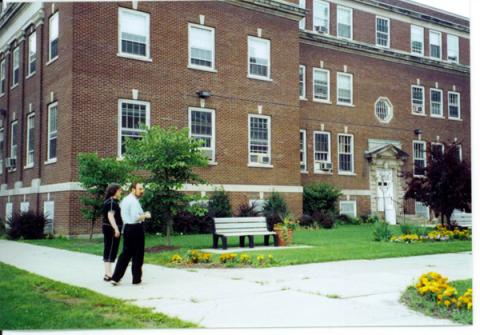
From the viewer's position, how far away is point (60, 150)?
21.5 meters

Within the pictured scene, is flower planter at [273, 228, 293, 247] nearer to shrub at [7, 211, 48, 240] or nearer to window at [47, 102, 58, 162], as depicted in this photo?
shrub at [7, 211, 48, 240]

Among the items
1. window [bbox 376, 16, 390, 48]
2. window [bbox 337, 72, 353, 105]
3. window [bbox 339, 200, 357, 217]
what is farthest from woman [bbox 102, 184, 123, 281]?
window [bbox 376, 16, 390, 48]

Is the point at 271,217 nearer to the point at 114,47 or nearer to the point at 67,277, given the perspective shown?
the point at 114,47

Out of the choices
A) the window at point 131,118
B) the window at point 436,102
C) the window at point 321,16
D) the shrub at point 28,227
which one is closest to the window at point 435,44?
the window at point 436,102

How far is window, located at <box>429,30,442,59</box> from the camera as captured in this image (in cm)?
3556

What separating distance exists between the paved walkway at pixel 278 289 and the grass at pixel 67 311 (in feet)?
1.11

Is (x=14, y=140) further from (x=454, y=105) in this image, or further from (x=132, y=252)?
(x=454, y=105)

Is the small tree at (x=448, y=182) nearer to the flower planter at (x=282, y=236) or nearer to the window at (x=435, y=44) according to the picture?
the flower planter at (x=282, y=236)

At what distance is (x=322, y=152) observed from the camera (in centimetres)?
2970

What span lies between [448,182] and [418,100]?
14.4 m

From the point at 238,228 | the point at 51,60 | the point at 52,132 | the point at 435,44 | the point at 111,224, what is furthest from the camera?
the point at 435,44

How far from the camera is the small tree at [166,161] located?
1525cm

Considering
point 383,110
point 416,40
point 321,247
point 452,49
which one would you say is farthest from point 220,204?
point 452,49

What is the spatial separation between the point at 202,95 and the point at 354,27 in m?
12.6
